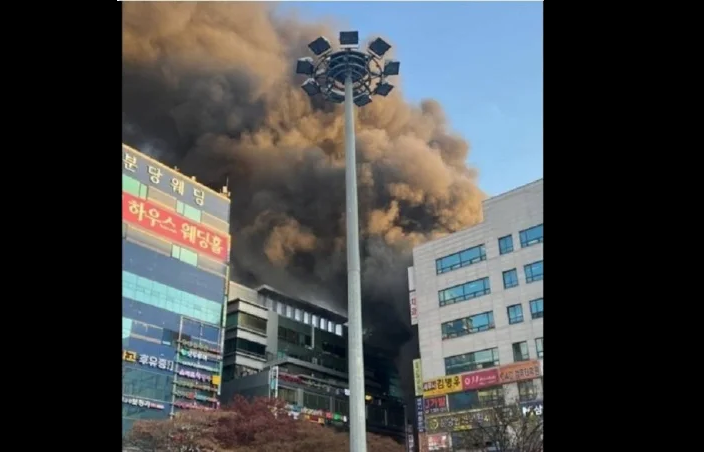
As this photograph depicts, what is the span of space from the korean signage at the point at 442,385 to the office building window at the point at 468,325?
1.37 meters

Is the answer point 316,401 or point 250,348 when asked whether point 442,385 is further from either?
point 250,348

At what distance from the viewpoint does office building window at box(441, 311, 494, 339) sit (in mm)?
22234

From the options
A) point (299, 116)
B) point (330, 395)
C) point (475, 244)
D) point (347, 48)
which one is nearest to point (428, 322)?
point (475, 244)

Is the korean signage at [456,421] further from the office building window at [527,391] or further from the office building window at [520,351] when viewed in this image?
the office building window at [520,351]

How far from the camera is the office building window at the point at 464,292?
22.5 meters

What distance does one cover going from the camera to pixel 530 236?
21984mm

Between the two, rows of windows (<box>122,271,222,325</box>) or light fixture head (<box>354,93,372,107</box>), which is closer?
light fixture head (<box>354,93,372,107</box>)

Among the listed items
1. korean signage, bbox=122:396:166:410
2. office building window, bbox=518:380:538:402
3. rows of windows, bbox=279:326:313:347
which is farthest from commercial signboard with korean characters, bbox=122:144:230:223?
office building window, bbox=518:380:538:402

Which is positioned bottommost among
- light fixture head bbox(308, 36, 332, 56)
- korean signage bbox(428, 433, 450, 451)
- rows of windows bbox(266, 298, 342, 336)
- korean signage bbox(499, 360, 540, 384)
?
korean signage bbox(428, 433, 450, 451)

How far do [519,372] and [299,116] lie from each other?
21.2m

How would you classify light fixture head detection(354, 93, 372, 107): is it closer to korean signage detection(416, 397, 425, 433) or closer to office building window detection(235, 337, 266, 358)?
korean signage detection(416, 397, 425, 433)

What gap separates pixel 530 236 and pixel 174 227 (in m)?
12.8

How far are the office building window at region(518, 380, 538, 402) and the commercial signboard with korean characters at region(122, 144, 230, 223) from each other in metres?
13.6
